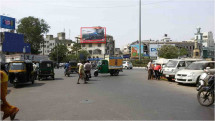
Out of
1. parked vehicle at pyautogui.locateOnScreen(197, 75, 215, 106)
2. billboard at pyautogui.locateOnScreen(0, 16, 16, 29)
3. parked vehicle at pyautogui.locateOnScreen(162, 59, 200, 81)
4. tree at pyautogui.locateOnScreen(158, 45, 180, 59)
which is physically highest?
billboard at pyautogui.locateOnScreen(0, 16, 16, 29)

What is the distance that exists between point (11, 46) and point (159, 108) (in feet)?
175

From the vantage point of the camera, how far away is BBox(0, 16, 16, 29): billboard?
139 feet

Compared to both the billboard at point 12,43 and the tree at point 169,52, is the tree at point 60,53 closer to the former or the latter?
the billboard at point 12,43

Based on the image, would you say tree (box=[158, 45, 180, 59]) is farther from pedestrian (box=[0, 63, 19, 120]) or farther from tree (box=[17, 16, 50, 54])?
pedestrian (box=[0, 63, 19, 120])

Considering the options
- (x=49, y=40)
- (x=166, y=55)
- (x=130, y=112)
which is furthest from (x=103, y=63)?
(x=49, y=40)

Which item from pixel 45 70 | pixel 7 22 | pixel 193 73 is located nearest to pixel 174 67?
pixel 193 73

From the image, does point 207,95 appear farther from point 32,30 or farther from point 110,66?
point 32,30

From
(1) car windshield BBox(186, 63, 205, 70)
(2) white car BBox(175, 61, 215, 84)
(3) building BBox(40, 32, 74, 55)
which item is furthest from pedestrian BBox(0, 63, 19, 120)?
(3) building BBox(40, 32, 74, 55)

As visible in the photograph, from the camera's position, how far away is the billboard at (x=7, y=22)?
42250 mm

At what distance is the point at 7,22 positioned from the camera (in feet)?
143

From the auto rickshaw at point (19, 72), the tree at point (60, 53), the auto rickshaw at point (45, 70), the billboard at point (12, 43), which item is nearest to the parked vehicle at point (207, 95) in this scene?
the auto rickshaw at point (19, 72)

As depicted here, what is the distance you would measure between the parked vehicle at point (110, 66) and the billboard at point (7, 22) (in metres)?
29.2

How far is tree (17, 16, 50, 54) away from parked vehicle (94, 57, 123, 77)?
47284 millimetres

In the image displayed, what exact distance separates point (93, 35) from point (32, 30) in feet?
80.0
